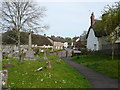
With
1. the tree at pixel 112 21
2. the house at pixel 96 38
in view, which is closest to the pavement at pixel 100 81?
the tree at pixel 112 21

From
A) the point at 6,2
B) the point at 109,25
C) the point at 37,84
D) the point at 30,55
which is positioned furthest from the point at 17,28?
the point at 37,84

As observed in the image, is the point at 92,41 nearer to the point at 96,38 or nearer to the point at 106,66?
the point at 96,38

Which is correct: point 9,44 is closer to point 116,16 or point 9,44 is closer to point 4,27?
point 4,27

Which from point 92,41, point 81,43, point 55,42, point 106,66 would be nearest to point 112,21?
point 106,66

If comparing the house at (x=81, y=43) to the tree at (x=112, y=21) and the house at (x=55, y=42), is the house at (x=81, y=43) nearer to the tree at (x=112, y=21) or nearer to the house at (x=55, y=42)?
the house at (x=55, y=42)

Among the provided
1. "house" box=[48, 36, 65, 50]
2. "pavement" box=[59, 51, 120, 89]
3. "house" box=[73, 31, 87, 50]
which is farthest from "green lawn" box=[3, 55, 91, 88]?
"house" box=[48, 36, 65, 50]

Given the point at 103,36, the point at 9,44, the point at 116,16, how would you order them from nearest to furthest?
the point at 116,16, the point at 103,36, the point at 9,44

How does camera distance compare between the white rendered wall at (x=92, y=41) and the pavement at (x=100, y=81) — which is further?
the white rendered wall at (x=92, y=41)

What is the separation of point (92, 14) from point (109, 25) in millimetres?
20410

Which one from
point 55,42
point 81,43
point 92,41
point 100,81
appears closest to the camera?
point 100,81

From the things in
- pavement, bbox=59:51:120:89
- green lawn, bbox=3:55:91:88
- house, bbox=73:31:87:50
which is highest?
house, bbox=73:31:87:50

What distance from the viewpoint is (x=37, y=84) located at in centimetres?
850

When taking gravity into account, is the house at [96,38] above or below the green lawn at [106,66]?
above

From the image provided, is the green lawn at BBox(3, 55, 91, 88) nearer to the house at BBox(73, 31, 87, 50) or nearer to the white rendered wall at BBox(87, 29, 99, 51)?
the white rendered wall at BBox(87, 29, 99, 51)
